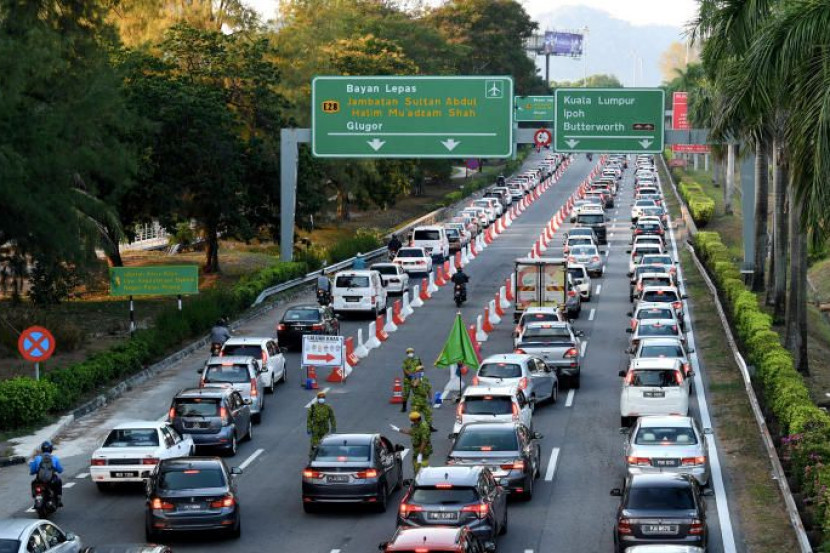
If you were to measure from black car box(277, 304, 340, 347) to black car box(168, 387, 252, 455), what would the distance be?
13.6 meters

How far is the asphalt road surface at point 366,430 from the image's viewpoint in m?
24.4

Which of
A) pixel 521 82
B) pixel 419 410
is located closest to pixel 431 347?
pixel 419 410

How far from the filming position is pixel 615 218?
9656cm

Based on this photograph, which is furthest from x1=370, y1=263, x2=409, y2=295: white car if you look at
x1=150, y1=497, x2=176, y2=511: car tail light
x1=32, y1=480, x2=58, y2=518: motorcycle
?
x1=150, y1=497, x2=176, y2=511: car tail light

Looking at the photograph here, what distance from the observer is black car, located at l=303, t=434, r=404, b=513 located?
25.4 m

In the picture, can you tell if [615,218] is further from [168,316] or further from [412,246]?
[168,316]

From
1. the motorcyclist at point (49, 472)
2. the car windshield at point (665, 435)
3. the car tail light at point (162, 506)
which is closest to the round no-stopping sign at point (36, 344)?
the motorcyclist at point (49, 472)

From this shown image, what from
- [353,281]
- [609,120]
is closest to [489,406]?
[353,281]

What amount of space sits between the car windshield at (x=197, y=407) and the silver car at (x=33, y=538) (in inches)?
384

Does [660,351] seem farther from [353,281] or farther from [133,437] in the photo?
[353,281]

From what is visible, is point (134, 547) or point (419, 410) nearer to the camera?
point (134, 547)

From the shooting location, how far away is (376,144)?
54.0 meters

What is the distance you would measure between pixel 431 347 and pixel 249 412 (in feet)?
43.9

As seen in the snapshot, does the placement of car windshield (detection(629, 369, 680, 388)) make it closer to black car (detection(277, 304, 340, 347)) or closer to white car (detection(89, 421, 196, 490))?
white car (detection(89, 421, 196, 490))
